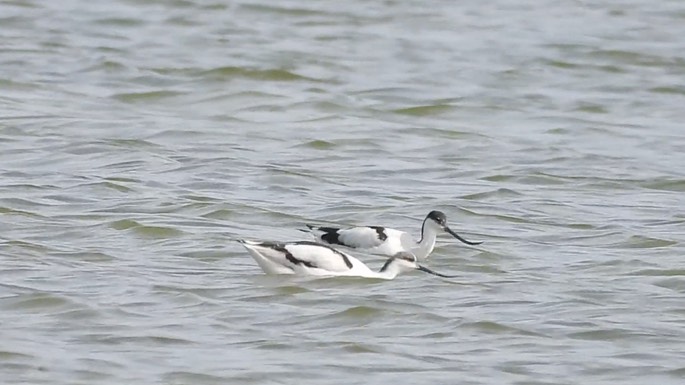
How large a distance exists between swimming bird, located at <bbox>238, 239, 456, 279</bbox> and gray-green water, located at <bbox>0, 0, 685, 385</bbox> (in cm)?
11

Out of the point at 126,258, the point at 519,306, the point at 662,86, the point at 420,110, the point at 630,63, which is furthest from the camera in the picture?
the point at 630,63

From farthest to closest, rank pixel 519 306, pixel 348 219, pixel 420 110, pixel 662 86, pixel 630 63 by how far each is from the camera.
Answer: pixel 630 63 → pixel 662 86 → pixel 420 110 → pixel 348 219 → pixel 519 306

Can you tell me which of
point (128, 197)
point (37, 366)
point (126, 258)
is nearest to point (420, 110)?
point (128, 197)

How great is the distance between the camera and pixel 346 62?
21.0 meters

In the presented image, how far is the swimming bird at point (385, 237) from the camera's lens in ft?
38.8

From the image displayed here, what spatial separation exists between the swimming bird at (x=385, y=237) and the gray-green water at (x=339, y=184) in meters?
0.18

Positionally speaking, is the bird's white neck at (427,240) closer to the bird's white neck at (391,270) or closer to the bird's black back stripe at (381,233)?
the bird's black back stripe at (381,233)

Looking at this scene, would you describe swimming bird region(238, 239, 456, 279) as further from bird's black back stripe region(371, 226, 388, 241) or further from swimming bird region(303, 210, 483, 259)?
bird's black back stripe region(371, 226, 388, 241)

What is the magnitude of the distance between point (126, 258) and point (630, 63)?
37.5ft

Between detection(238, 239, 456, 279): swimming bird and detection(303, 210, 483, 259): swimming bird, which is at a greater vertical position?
detection(238, 239, 456, 279): swimming bird

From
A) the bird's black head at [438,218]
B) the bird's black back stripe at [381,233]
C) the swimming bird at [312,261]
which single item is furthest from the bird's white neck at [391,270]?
the bird's black head at [438,218]

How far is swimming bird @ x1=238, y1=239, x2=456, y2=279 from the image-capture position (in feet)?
35.3

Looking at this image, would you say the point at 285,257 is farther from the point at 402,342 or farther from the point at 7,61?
the point at 7,61

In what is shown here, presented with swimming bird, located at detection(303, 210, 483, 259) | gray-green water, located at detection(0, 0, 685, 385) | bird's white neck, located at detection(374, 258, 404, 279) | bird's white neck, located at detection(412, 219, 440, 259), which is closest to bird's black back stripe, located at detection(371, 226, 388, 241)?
swimming bird, located at detection(303, 210, 483, 259)
